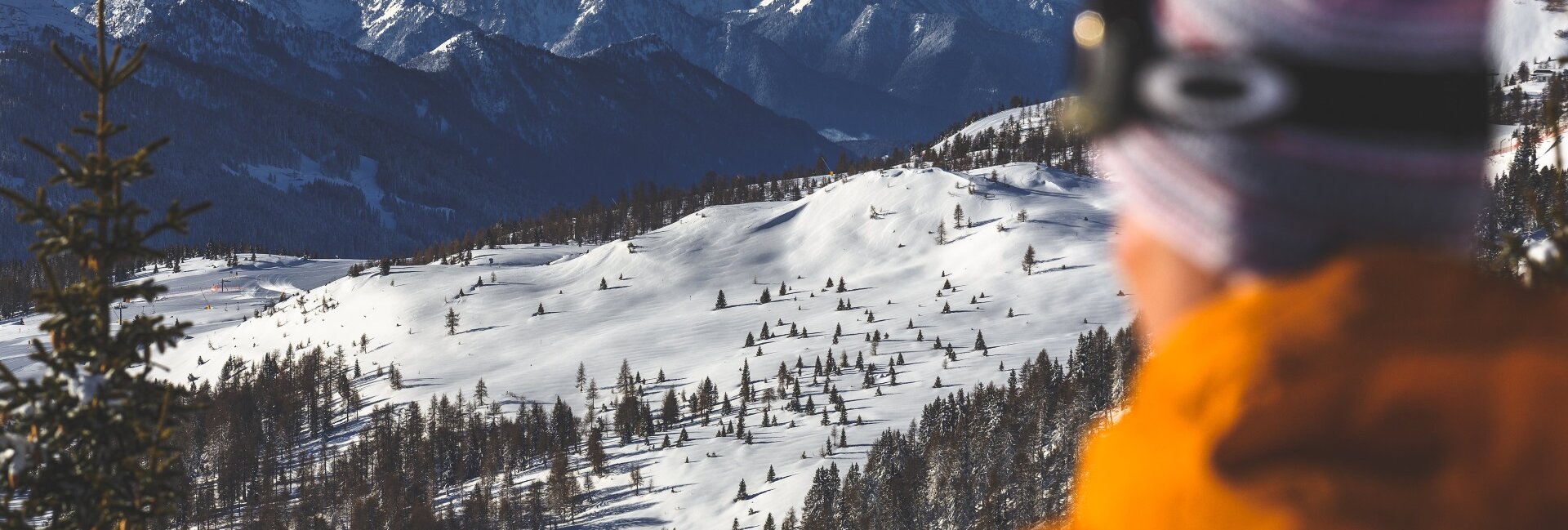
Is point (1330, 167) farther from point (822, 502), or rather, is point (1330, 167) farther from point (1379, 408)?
point (822, 502)

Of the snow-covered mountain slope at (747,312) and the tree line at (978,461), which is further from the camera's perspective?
the snow-covered mountain slope at (747,312)

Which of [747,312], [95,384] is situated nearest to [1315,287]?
[95,384]

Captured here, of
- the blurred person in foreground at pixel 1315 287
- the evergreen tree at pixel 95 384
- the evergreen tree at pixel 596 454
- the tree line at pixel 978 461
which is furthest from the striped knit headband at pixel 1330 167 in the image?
the evergreen tree at pixel 596 454

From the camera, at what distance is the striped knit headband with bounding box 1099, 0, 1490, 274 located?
4.29 ft

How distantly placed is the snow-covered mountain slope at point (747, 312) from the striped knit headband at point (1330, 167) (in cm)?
7029

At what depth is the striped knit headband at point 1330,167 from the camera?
1.31m

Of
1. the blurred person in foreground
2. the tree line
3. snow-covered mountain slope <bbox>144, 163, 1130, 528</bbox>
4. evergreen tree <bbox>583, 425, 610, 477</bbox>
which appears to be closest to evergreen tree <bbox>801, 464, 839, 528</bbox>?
the tree line

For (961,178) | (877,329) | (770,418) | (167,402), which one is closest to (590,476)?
(770,418)

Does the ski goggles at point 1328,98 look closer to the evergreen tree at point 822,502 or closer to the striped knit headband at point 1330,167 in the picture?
the striped knit headband at point 1330,167

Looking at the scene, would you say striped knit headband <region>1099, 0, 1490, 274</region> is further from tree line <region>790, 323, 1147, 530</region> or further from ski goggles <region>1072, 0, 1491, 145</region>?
tree line <region>790, 323, 1147, 530</region>

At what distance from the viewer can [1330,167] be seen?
1316mm

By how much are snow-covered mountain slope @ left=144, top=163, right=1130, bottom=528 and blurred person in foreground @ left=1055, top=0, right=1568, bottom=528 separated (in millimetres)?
70231

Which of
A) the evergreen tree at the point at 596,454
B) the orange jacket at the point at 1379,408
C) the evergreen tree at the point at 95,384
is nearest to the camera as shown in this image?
the orange jacket at the point at 1379,408

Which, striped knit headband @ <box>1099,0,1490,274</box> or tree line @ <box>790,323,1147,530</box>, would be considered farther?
tree line @ <box>790,323,1147,530</box>
